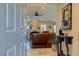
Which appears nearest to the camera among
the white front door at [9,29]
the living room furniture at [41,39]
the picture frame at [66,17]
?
the white front door at [9,29]

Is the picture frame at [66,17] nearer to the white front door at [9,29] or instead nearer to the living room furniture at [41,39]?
the living room furniture at [41,39]

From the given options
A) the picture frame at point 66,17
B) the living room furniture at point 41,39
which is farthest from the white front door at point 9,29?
the picture frame at point 66,17

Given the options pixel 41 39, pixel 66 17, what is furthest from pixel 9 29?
pixel 66 17

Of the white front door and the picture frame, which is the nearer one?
the white front door

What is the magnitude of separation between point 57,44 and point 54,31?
14.5 inches

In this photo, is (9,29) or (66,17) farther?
(66,17)

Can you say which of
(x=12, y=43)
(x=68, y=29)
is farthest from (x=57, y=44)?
(x=12, y=43)

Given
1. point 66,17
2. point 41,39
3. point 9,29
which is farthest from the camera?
point 66,17

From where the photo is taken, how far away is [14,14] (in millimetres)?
964

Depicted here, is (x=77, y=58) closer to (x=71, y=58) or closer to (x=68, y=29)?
(x=71, y=58)

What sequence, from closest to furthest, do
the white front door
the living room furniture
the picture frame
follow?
the white front door
the living room furniture
the picture frame

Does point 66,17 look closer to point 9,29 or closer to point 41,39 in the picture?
point 41,39

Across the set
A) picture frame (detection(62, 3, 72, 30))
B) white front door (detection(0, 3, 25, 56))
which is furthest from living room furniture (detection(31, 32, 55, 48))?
white front door (detection(0, 3, 25, 56))

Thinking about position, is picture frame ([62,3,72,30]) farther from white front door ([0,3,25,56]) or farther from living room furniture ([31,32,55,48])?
white front door ([0,3,25,56])
